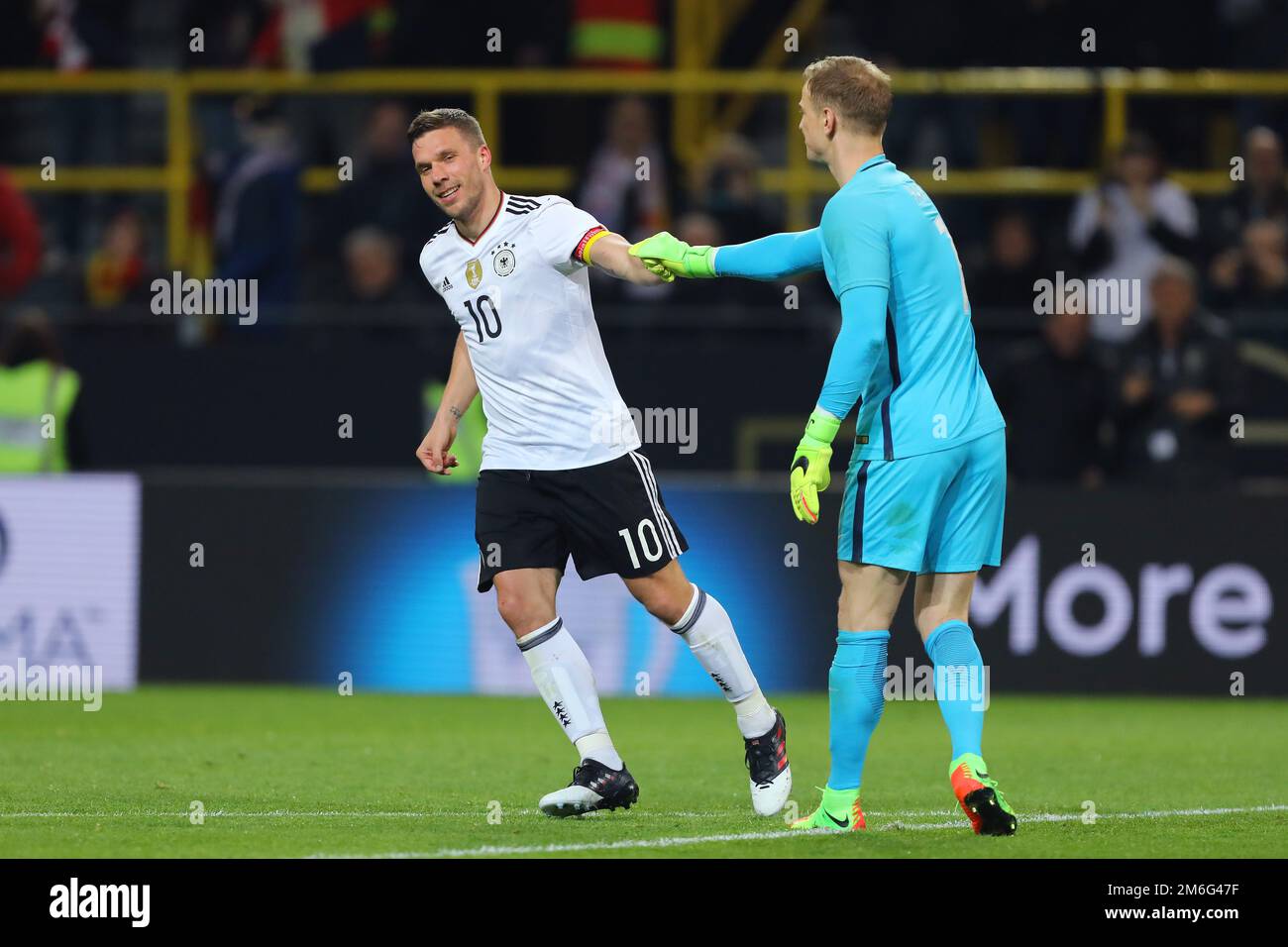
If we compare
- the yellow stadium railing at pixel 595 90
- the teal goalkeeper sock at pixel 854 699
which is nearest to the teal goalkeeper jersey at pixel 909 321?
the teal goalkeeper sock at pixel 854 699

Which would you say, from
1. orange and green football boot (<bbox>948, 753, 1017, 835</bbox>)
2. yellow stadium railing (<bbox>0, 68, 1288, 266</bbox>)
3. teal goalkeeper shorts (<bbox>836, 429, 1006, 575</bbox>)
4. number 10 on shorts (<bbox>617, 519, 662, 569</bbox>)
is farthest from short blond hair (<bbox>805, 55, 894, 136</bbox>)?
yellow stadium railing (<bbox>0, 68, 1288, 266</bbox>)

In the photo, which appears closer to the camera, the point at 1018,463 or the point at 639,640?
the point at 639,640

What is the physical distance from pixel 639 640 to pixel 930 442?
211 inches

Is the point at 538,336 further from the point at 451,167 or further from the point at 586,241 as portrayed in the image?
the point at 451,167

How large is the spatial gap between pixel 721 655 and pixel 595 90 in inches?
306

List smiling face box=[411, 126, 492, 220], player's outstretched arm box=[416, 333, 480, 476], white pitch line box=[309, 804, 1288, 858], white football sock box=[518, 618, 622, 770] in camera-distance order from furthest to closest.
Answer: player's outstretched arm box=[416, 333, 480, 476] < white football sock box=[518, 618, 622, 770] < smiling face box=[411, 126, 492, 220] < white pitch line box=[309, 804, 1288, 858]

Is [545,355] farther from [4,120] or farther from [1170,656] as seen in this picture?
[4,120]

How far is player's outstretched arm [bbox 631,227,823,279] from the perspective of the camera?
22.3ft

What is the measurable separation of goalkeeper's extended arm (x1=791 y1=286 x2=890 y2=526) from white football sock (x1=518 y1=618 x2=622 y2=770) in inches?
49.1

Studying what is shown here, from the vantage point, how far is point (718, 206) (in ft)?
45.2

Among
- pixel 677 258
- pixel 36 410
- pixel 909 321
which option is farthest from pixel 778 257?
pixel 36 410

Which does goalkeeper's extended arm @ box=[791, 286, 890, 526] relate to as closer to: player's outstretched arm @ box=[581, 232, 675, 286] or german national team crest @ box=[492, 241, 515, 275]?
player's outstretched arm @ box=[581, 232, 675, 286]

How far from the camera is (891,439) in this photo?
6.78 m
